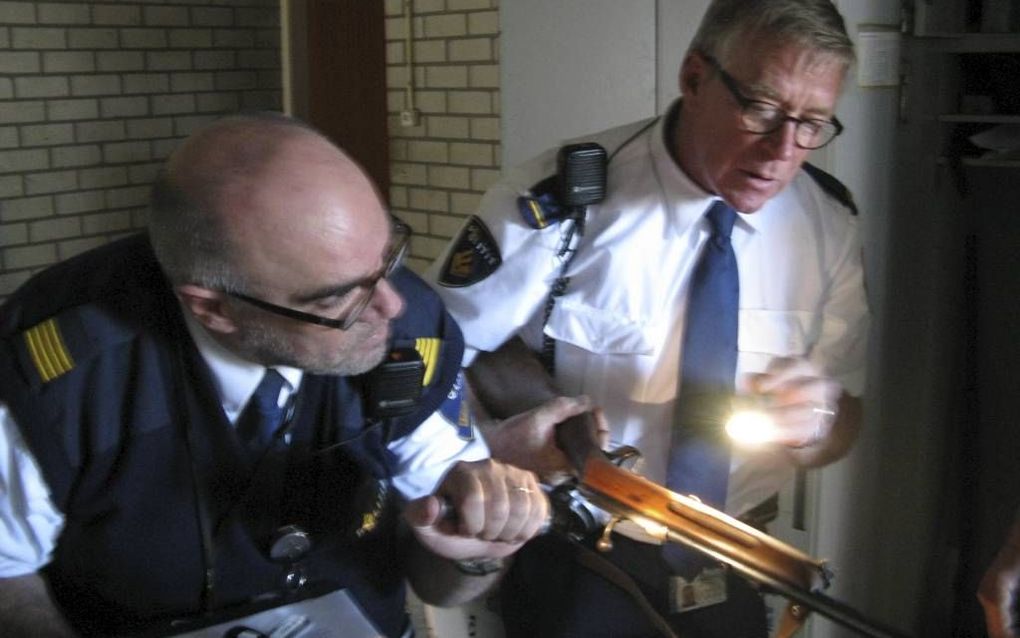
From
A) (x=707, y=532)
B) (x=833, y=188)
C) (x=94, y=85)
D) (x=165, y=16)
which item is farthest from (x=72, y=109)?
(x=707, y=532)

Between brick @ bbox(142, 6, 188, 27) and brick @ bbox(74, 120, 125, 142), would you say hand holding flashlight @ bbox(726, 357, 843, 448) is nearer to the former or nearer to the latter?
brick @ bbox(74, 120, 125, 142)

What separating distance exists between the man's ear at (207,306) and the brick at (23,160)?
9.74 ft

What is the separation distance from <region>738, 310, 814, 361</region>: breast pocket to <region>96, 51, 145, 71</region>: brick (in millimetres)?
3297

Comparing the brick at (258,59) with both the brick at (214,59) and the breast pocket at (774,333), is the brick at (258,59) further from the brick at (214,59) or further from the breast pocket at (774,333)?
the breast pocket at (774,333)

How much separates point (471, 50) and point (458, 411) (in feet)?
6.52

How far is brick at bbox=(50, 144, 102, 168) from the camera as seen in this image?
4.24m

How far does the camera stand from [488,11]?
11.0ft

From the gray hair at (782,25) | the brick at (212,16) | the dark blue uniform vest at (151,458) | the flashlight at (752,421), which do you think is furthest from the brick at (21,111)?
the flashlight at (752,421)

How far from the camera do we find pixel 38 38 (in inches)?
163

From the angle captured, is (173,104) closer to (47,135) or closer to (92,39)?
(92,39)

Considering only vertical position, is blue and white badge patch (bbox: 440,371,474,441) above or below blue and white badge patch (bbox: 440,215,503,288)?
below

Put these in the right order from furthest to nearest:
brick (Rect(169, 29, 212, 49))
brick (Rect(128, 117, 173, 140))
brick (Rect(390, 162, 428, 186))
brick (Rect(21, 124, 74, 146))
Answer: brick (Rect(169, 29, 212, 49)), brick (Rect(128, 117, 173, 140)), brick (Rect(21, 124, 74, 146)), brick (Rect(390, 162, 428, 186))

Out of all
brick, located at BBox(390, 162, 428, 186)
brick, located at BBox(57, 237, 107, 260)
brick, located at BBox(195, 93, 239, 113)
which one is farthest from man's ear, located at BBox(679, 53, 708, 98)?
brick, located at BBox(195, 93, 239, 113)

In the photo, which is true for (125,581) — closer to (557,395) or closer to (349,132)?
(557,395)
